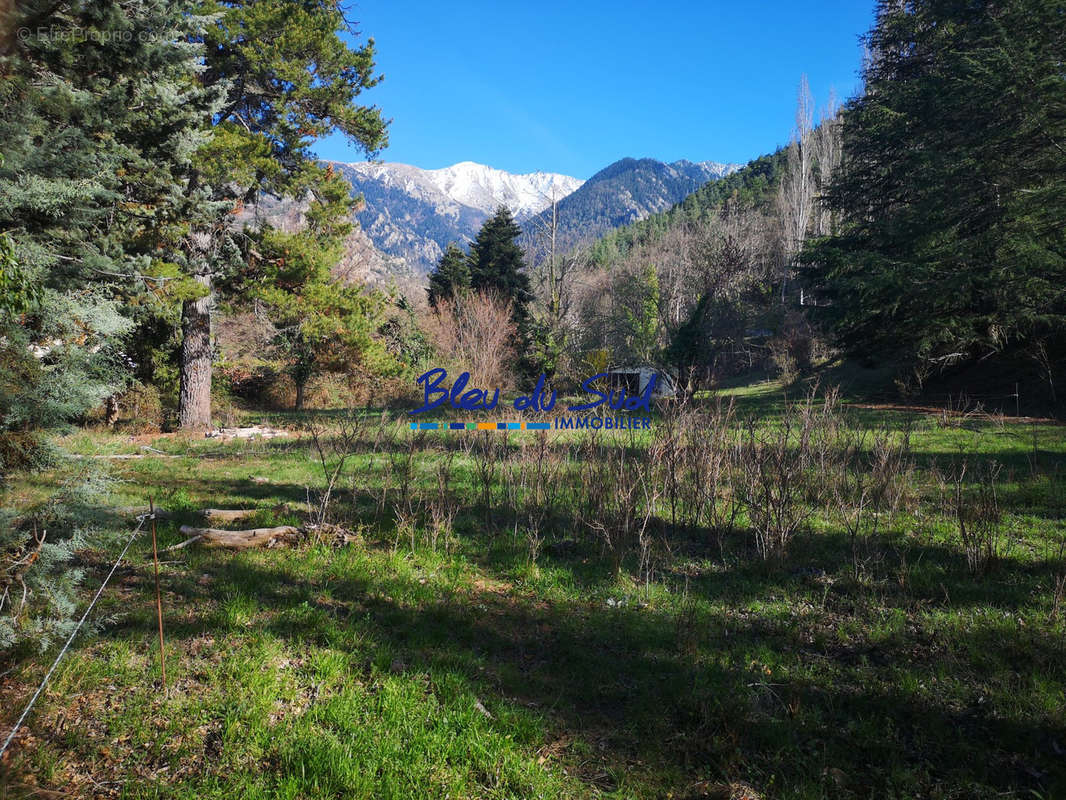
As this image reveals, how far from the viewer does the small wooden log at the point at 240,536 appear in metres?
4.73

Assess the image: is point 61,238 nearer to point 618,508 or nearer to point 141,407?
point 618,508

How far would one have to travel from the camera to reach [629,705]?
2.83 m

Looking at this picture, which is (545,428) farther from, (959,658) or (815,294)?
(815,294)

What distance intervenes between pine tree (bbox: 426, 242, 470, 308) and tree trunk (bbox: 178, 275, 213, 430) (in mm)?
18336

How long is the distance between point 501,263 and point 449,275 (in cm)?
345

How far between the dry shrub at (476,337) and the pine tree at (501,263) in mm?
3139

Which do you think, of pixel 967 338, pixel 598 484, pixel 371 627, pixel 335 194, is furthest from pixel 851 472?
pixel 335 194

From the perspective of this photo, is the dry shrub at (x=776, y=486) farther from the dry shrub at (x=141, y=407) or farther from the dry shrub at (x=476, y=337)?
the dry shrub at (x=476, y=337)

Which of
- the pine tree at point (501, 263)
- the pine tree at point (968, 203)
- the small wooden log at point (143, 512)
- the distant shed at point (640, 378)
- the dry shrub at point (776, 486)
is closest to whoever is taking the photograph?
the dry shrub at point (776, 486)

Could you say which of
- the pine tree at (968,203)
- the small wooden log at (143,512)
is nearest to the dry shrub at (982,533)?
the pine tree at (968,203)

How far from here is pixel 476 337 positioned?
22.8 m

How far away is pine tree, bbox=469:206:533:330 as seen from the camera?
3117 centimetres

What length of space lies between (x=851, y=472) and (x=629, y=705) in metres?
5.07

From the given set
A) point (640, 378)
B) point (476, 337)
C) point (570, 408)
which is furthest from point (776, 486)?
point (476, 337)
